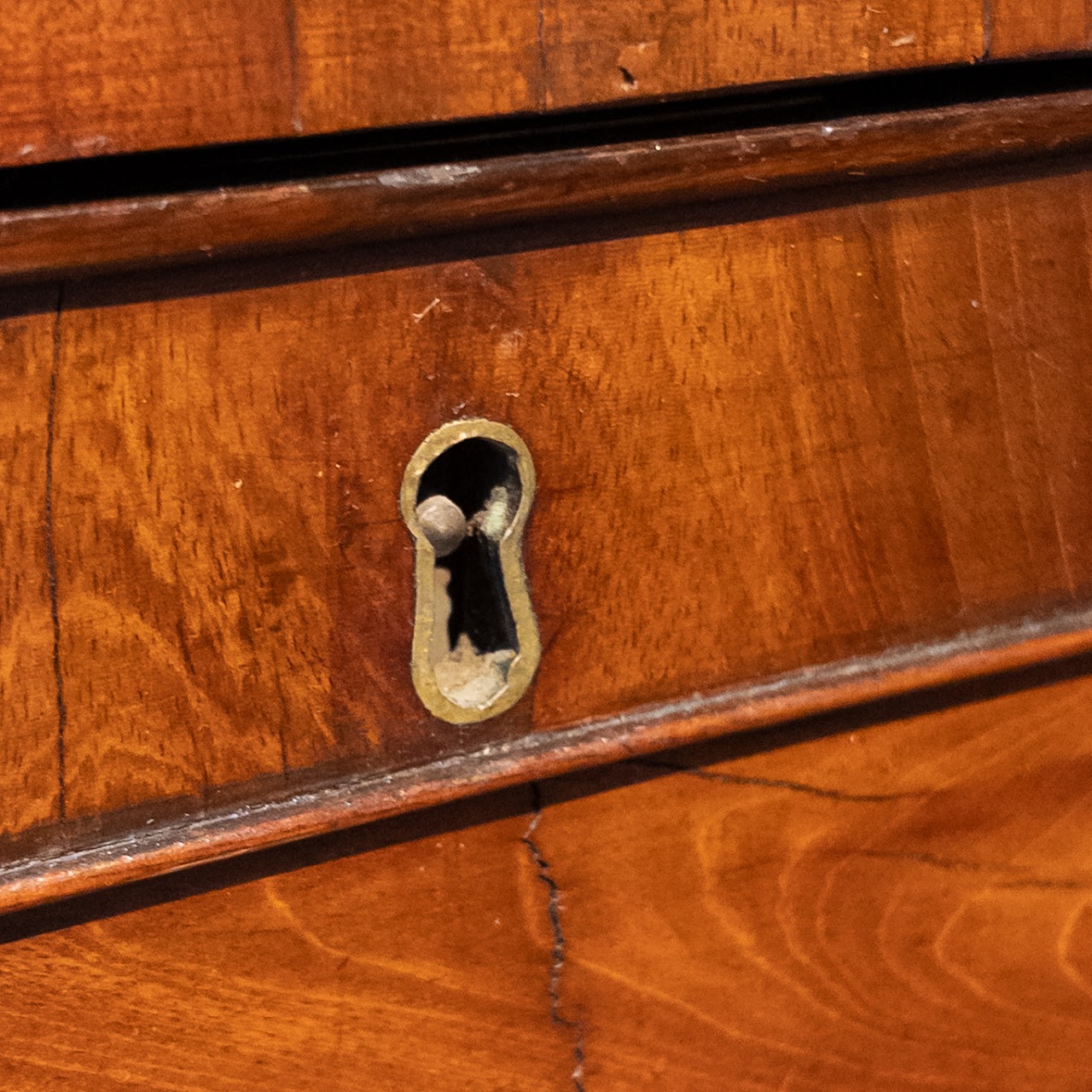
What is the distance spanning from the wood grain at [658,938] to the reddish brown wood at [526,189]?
12.6 inches

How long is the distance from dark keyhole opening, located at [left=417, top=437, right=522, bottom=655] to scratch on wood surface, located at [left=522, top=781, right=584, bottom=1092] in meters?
0.09

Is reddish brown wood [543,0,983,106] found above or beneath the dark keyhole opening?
above

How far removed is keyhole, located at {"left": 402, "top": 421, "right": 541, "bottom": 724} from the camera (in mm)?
686

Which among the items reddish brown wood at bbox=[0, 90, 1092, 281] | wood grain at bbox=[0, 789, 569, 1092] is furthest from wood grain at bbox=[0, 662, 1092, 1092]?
reddish brown wood at bbox=[0, 90, 1092, 281]

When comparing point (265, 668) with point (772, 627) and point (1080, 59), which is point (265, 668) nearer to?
point (772, 627)

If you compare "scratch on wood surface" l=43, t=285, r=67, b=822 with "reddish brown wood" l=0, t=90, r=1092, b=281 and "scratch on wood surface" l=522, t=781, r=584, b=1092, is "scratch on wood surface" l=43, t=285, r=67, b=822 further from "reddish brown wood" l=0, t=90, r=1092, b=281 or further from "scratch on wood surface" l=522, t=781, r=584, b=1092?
"scratch on wood surface" l=522, t=781, r=584, b=1092

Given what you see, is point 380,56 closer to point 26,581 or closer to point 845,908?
point 26,581

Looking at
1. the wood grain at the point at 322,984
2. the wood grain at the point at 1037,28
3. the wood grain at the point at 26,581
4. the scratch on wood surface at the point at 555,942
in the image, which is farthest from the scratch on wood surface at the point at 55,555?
the wood grain at the point at 1037,28

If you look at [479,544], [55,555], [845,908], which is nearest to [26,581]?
[55,555]

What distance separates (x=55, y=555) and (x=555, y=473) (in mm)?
257

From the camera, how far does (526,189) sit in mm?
642

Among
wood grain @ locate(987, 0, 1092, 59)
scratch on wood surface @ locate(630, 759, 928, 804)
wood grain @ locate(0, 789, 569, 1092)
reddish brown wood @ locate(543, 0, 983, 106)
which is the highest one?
wood grain @ locate(987, 0, 1092, 59)

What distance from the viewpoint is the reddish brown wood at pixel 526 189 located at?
58 cm

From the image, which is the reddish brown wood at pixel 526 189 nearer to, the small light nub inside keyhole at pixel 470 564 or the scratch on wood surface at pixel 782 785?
the small light nub inside keyhole at pixel 470 564
